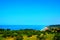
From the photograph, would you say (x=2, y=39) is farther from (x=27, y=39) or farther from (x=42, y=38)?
(x=42, y=38)

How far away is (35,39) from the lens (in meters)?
26.2

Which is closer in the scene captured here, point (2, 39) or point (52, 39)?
point (2, 39)

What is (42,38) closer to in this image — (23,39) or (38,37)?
(38,37)

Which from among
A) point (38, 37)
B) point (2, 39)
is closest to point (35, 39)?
point (38, 37)

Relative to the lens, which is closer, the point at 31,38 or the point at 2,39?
the point at 2,39

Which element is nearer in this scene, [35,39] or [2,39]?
[2,39]

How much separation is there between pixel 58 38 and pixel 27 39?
3.92 metres

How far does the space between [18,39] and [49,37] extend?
15.7ft

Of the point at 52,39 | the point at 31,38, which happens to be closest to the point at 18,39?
the point at 31,38

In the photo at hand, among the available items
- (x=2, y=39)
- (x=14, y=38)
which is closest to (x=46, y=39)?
(x=14, y=38)

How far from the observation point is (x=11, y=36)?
27.2 metres

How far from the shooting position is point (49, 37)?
90.4ft

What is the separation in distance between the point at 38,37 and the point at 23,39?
220 centimetres

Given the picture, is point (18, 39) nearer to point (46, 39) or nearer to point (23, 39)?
point (23, 39)
